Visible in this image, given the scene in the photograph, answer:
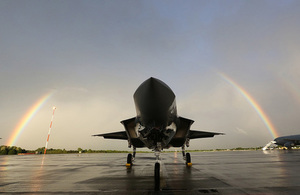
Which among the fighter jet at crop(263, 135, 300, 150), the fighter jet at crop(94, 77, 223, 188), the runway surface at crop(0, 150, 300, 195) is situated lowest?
the runway surface at crop(0, 150, 300, 195)

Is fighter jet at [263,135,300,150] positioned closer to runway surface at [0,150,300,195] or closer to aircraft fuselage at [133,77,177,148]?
runway surface at [0,150,300,195]

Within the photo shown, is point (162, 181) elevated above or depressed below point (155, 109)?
below

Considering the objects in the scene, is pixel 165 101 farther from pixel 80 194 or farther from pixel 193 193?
pixel 80 194

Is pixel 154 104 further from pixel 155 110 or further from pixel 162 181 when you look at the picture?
pixel 162 181

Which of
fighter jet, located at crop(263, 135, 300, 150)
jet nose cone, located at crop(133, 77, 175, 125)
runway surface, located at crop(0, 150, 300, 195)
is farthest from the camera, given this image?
fighter jet, located at crop(263, 135, 300, 150)

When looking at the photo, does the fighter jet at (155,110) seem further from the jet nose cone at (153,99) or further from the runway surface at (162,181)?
the runway surface at (162,181)

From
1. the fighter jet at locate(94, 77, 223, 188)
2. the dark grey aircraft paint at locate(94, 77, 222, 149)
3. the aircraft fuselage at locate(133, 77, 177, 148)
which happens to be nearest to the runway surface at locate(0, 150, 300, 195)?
the fighter jet at locate(94, 77, 223, 188)

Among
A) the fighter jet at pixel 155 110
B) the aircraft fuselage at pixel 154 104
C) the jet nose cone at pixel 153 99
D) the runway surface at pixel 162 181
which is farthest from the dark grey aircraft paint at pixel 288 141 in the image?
the jet nose cone at pixel 153 99

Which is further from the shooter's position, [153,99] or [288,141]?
[288,141]

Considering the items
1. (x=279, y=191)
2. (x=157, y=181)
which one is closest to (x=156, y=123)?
(x=157, y=181)

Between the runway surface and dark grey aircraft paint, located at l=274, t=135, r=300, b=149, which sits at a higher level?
dark grey aircraft paint, located at l=274, t=135, r=300, b=149

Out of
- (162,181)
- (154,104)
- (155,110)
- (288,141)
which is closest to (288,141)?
(288,141)

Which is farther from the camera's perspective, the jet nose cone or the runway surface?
the runway surface

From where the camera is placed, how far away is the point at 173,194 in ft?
14.4
